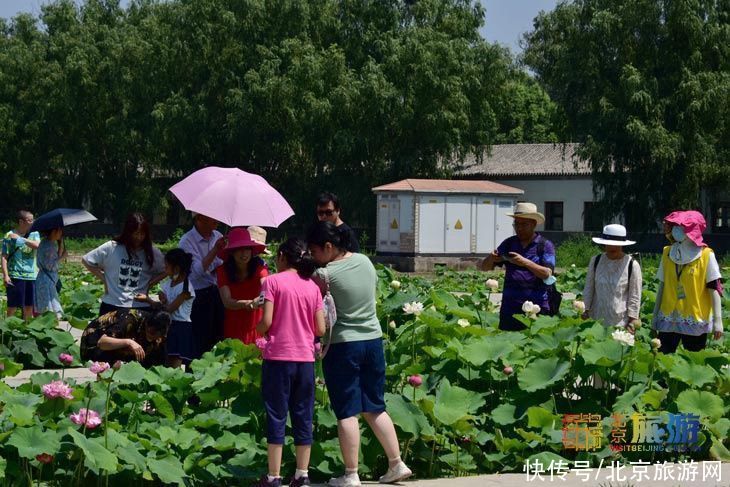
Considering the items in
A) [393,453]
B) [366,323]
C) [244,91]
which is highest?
[244,91]

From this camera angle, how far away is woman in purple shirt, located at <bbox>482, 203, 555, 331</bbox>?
7953mm

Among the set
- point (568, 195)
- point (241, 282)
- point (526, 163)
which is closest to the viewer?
point (241, 282)

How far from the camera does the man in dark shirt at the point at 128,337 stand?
7.41m

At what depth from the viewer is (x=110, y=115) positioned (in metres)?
52.4

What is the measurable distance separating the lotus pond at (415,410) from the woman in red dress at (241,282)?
1.23 ft

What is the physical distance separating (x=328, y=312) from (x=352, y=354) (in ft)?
0.78

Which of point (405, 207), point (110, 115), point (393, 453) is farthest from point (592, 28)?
point (393, 453)

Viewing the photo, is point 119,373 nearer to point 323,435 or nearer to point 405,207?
point 323,435

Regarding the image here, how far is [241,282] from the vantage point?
292 inches

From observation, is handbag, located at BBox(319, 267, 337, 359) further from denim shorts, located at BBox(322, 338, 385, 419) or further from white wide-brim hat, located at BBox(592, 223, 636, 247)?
white wide-brim hat, located at BBox(592, 223, 636, 247)

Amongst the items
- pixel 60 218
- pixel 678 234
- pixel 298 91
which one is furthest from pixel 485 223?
pixel 678 234

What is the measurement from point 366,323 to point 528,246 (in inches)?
95.1

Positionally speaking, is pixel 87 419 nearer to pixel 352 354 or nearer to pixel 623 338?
pixel 352 354

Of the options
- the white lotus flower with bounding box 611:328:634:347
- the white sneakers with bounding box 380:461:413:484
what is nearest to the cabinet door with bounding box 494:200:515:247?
the white lotus flower with bounding box 611:328:634:347
